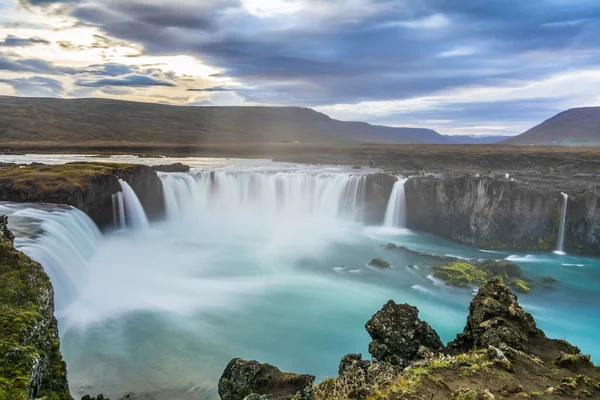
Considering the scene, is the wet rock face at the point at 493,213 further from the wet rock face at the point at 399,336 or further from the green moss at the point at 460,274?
the wet rock face at the point at 399,336

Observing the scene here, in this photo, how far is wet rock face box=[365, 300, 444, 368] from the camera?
10867 mm

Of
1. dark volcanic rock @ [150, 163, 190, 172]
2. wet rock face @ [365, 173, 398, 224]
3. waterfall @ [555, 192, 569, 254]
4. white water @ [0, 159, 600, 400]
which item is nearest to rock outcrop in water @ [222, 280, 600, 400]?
white water @ [0, 159, 600, 400]

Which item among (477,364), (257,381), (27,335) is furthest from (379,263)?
(27,335)

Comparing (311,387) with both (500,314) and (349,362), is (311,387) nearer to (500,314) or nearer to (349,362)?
(349,362)

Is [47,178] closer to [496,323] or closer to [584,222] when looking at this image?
[496,323]

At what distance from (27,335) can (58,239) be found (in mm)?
14251

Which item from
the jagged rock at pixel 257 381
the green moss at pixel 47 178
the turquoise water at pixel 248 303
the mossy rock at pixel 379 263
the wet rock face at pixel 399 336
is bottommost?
the turquoise water at pixel 248 303

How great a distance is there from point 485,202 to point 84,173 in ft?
114

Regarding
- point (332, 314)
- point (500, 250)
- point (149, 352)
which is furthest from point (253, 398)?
point (500, 250)

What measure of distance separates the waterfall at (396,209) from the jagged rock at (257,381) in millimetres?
32471

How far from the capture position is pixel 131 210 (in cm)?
3538

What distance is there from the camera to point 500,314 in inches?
418

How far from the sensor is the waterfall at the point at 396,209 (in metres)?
42.0

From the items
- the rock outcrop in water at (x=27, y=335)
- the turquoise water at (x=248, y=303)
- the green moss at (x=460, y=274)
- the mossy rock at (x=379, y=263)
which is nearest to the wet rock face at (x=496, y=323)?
the turquoise water at (x=248, y=303)
